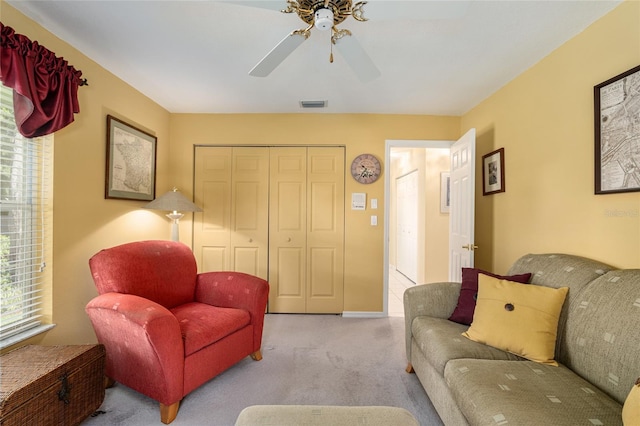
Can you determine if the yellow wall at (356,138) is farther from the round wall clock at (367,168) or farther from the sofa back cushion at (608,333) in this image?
the sofa back cushion at (608,333)

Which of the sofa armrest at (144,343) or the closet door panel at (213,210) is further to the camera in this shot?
the closet door panel at (213,210)

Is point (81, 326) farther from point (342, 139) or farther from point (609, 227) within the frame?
point (609, 227)

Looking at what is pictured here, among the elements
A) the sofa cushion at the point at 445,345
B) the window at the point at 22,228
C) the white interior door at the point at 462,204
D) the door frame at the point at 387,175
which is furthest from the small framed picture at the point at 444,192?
the window at the point at 22,228

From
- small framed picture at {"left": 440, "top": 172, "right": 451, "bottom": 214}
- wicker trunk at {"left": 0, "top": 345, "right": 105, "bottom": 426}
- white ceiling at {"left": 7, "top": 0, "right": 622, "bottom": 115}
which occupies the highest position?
white ceiling at {"left": 7, "top": 0, "right": 622, "bottom": 115}

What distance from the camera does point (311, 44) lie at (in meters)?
1.82

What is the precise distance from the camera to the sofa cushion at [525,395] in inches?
37.7

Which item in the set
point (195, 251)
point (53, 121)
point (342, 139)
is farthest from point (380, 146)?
point (53, 121)

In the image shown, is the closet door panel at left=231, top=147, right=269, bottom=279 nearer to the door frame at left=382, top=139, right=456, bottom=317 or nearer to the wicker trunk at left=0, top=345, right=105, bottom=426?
the door frame at left=382, top=139, right=456, bottom=317

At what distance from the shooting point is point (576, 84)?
1.71m

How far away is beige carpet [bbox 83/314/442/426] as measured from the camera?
5.11ft

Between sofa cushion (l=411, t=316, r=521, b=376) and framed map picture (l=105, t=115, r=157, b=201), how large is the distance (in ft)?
8.72

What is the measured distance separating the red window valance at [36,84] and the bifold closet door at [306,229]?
5.84 feet

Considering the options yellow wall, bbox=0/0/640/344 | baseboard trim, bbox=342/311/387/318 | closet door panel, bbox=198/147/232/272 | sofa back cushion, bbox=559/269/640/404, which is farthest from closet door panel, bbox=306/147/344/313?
sofa back cushion, bbox=559/269/640/404

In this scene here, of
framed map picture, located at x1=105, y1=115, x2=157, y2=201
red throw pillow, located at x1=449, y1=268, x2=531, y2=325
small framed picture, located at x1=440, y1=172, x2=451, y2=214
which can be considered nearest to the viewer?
red throw pillow, located at x1=449, y1=268, x2=531, y2=325
